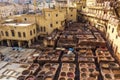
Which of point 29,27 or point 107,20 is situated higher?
point 107,20

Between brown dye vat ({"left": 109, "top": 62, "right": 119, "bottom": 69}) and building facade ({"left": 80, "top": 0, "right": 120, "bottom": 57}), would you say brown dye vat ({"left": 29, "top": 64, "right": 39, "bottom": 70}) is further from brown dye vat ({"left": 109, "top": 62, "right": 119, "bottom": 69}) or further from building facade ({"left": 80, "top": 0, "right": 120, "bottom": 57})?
building facade ({"left": 80, "top": 0, "right": 120, "bottom": 57})

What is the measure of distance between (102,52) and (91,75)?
866 centimetres

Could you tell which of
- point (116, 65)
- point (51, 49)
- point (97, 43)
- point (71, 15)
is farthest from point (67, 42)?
point (71, 15)

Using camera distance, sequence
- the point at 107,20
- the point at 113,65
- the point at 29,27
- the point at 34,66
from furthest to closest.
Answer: the point at 107,20
the point at 29,27
the point at 34,66
the point at 113,65

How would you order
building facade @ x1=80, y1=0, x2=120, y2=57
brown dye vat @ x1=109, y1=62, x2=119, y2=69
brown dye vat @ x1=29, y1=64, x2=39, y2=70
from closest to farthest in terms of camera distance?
brown dye vat @ x1=109, y1=62, x2=119, y2=69
brown dye vat @ x1=29, y1=64, x2=39, y2=70
building facade @ x1=80, y1=0, x2=120, y2=57

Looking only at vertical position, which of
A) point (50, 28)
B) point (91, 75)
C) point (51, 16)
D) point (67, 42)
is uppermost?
point (51, 16)

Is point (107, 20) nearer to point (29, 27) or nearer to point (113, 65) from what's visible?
point (113, 65)

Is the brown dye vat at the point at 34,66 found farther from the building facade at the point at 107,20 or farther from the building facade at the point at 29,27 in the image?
the building facade at the point at 107,20

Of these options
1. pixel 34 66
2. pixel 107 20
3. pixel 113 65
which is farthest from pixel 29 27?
pixel 113 65

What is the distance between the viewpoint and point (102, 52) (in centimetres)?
2989

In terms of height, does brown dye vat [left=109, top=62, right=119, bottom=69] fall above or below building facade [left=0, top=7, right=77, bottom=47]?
below

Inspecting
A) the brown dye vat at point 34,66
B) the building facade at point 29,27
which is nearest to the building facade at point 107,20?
the building facade at point 29,27

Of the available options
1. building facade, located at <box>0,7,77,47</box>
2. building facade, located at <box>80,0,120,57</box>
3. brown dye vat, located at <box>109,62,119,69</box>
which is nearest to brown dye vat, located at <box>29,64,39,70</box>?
building facade, located at <box>0,7,77,47</box>

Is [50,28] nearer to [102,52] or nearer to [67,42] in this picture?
→ [67,42]
